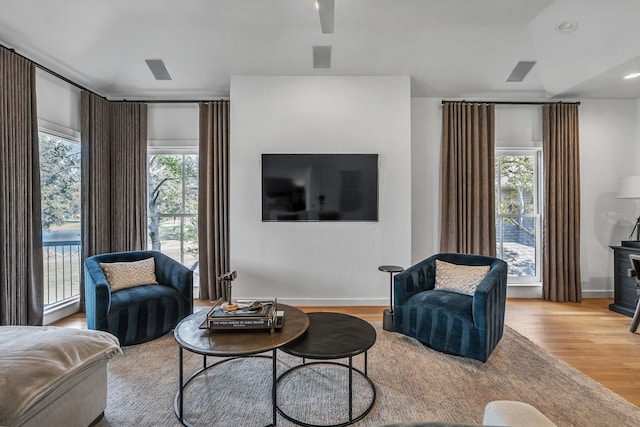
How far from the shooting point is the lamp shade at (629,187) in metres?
3.77

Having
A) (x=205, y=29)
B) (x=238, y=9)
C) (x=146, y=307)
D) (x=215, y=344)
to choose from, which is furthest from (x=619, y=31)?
(x=146, y=307)

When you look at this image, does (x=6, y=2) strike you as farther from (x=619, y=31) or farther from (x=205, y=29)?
(x=619, y=31)

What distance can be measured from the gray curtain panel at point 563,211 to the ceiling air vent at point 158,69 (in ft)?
17.4

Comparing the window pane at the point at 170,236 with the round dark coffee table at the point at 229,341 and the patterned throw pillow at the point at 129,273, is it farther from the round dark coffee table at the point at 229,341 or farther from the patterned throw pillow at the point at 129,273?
the round dark coffee table at the point at 229,341

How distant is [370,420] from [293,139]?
316 centimetres

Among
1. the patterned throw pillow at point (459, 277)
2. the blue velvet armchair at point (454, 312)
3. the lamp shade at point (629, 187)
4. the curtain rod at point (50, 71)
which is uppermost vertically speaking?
the curtain rod at point (50, 71)

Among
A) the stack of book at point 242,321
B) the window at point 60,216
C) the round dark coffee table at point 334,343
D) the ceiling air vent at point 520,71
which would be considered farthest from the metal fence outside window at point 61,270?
the ceiling air vent at point 520,71

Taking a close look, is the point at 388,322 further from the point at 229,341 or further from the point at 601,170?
the point at 601,170

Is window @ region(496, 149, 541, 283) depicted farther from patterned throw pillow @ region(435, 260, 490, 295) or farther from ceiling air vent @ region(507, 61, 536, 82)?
patterned throw pillow @ region(435, 260, 490, 295)

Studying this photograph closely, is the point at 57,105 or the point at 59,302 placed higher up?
the point at 57,105

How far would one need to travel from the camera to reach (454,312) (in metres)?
2.59

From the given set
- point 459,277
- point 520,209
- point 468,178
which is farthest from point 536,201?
point 459,277

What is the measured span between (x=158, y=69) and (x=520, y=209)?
5.36 metres

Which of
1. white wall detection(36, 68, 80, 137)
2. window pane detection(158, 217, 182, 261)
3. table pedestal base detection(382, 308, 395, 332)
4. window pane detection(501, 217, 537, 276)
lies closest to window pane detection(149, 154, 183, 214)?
window pane detection(158, 217, 182, 261)
